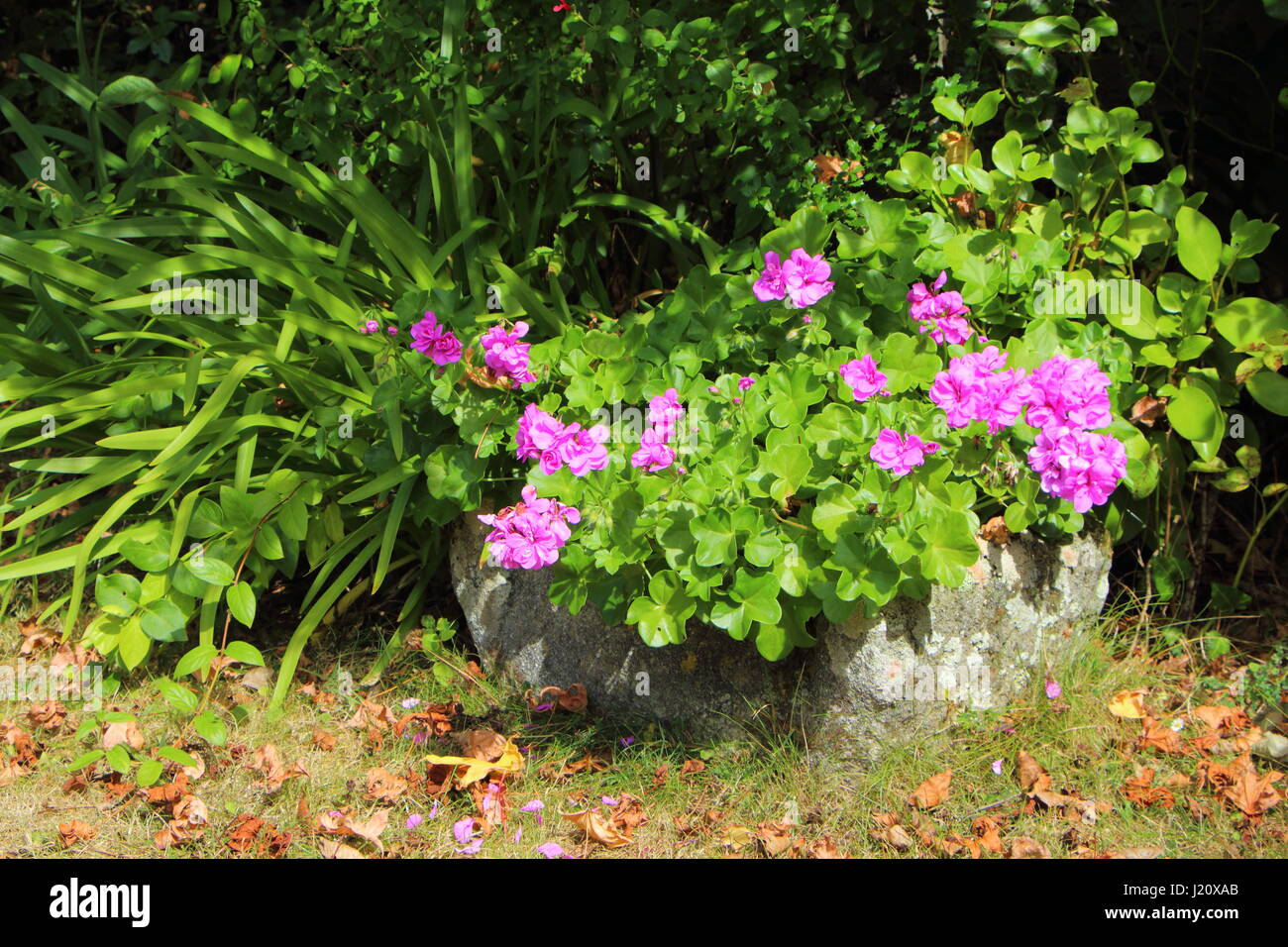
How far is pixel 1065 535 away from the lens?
2.35 meters

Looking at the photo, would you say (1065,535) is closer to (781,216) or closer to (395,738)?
(781,216)

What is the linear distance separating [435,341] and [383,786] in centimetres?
91

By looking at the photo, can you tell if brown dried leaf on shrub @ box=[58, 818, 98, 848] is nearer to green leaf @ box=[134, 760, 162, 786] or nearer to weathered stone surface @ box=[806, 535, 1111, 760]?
green leaf @ box=[134, 760, 162, 786]

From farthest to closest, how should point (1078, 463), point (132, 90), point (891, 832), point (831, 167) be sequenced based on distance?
point (132, 90) < point (831, 167) < point (891, 832) < point (1078, 463)

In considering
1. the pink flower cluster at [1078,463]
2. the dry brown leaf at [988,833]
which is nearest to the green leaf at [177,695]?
the dry brown leaf at [988,833]

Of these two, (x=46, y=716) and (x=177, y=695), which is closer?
(x=177, y=695)

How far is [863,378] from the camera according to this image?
6.94ft

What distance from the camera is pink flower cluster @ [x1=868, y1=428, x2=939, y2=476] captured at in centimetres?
198

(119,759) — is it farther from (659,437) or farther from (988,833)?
(988,833)

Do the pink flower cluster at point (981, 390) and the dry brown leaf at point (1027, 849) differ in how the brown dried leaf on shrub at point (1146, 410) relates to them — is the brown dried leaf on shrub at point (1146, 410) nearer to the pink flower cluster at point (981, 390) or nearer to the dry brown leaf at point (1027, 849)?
the pink flower cluster at point (981, 390)

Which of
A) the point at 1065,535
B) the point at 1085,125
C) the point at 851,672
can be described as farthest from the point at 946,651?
the point at 1085,125

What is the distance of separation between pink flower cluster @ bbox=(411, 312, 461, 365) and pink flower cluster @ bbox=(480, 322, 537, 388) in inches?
2.4

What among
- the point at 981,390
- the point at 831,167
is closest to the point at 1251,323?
the point at 981,390

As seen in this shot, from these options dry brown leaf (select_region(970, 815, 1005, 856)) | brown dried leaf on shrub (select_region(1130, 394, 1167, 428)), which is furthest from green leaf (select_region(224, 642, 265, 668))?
brown dried leaf on shrub (select_region(1130, 394, 1167, 428))
